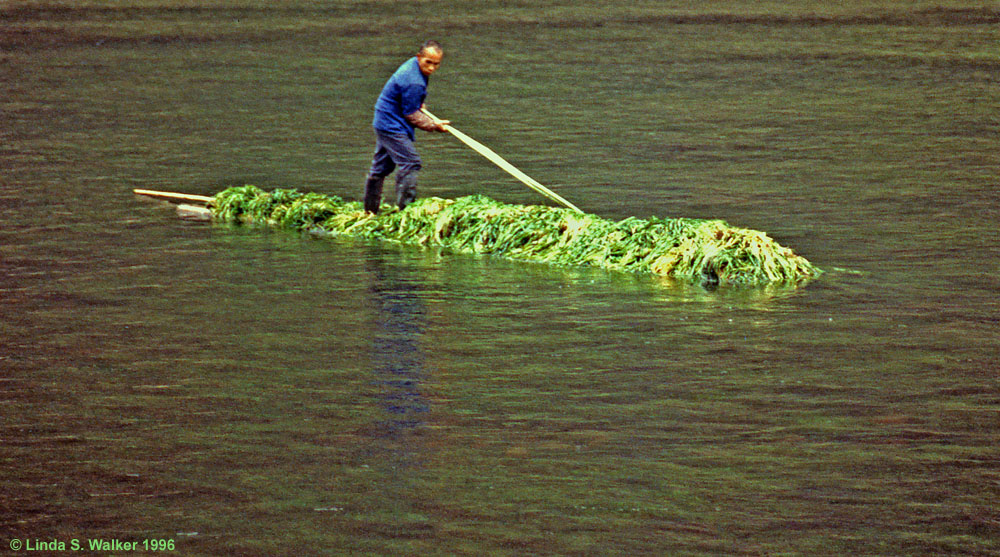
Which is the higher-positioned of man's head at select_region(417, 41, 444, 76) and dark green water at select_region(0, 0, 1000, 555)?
man's head at select_region(417, 41, 444, 76)

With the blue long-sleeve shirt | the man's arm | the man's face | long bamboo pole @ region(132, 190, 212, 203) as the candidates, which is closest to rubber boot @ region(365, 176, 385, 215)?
the blue long-sleeve shirt

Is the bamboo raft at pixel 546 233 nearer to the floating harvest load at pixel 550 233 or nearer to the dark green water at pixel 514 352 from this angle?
the floating harvest load at pixel 550 233

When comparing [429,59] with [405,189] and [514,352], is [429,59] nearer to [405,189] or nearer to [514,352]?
[405,189]

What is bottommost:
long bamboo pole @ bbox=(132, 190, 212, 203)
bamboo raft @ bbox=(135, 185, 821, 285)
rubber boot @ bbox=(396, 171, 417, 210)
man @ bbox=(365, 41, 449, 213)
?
bamboo raft @ bbox=(135, 185, 821, 285)

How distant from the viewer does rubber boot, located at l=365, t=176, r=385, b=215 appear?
15.5m

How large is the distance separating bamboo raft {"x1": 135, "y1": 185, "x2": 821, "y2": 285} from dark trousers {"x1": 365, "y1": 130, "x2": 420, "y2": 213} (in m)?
0.15

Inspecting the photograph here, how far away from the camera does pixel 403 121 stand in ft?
49.7

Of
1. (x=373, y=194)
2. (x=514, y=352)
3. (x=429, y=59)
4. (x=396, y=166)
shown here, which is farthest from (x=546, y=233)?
(x=514, y=352)

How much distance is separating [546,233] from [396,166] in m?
2.00

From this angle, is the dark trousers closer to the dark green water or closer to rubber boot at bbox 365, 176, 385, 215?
rubber boot at bbox 365, 176, 385, 215

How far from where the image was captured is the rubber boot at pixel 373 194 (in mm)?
15531

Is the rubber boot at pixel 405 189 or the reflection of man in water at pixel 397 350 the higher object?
the rubber boot at pixel 405 189

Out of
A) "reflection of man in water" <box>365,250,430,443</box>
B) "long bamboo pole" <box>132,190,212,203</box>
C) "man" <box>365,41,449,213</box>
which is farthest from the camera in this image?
"long bamboo pole" <box>132,190,212,203</box>

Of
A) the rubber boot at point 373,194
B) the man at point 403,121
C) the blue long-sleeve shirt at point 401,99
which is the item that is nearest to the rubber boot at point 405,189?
the man at point 403,121
